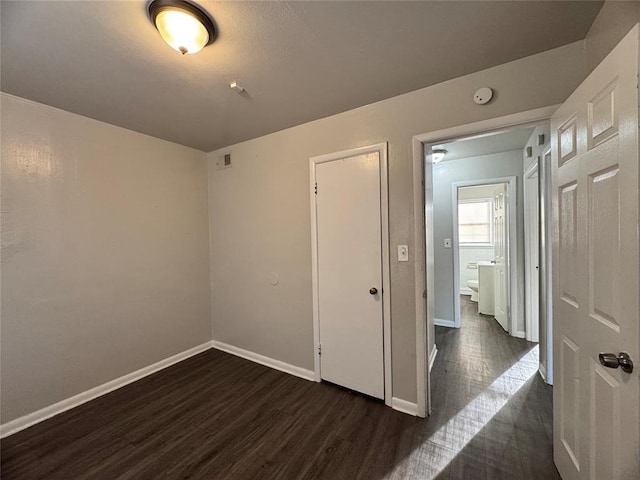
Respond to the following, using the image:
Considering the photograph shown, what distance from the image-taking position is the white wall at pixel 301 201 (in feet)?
5.43

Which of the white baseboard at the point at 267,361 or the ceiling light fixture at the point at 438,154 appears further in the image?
the ceiling light fixture at the point at 438,154

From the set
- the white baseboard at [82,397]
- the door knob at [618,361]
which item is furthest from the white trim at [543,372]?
the white baseboard at [82,397]

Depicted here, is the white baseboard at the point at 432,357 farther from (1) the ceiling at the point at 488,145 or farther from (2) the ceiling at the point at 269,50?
(2) the ceiling at the point at 269,50

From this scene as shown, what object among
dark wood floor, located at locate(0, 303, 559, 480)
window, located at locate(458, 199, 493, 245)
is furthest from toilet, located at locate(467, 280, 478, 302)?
dark wood floor, located at locate(0, 303, 559, 480)

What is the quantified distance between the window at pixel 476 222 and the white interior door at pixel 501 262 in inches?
65.3

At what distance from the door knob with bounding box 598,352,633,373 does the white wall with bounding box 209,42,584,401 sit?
108cm

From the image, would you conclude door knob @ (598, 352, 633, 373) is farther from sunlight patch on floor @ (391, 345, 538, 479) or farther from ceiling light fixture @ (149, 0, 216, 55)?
ceiling light fixture @ (149, 0, 216, 55)

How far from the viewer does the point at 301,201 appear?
2545 millimetres

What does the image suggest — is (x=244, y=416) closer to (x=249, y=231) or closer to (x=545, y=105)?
(x=249, y=231)

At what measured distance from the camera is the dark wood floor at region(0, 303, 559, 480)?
1.56 m

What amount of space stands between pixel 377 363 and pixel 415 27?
2283 millimetres

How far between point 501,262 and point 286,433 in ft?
12.2

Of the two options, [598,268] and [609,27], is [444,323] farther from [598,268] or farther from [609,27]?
[609,27]

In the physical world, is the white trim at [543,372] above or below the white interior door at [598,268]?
below
